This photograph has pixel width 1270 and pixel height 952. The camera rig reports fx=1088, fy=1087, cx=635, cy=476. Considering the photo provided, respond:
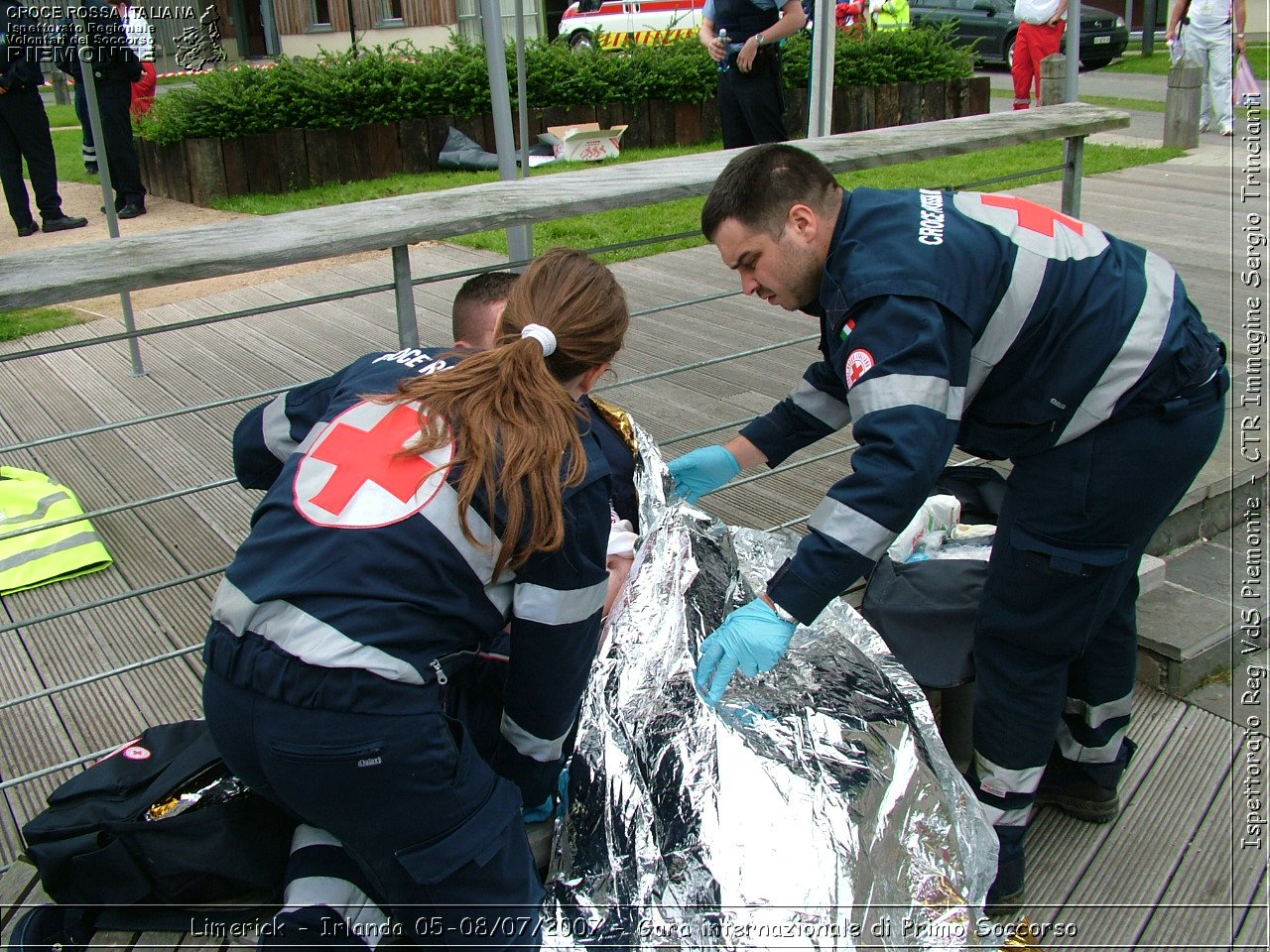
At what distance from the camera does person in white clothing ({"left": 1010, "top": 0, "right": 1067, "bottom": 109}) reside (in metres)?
10.6

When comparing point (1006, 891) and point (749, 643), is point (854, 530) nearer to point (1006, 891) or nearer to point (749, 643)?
point (749, 643)

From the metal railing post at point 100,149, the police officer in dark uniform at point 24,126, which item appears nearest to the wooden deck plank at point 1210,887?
the metal railing post at point 100,149

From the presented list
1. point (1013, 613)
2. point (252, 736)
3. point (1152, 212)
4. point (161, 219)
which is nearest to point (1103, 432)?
point (1013, 613)

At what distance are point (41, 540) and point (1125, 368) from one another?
3.17 m

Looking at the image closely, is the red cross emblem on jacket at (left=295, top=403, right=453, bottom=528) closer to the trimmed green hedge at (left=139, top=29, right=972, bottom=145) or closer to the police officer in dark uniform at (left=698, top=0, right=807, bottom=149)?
the police officer in dark uniform at (left=698, top=0, right=807, bottom=149)

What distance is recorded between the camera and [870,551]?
185 centimetres

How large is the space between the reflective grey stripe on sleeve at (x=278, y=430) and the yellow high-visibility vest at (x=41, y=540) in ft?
4.70

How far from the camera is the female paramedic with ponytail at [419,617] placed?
1.57 m

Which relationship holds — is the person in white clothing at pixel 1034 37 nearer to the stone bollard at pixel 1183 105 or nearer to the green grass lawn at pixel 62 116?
the stone bollard at pixel 1183 105

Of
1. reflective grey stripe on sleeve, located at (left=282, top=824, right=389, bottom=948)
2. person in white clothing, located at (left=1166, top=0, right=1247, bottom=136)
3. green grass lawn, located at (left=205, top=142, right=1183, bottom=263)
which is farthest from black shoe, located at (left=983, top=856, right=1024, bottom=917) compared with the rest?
person in white clothing, located at (left=1166, top=0, right=1247, bottom=136)

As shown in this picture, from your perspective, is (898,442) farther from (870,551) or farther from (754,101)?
(754,101)

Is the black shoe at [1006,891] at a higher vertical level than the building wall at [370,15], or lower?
lower

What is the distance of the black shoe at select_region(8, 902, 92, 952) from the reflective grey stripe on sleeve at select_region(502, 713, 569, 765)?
75 cm

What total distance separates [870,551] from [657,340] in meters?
3.54
